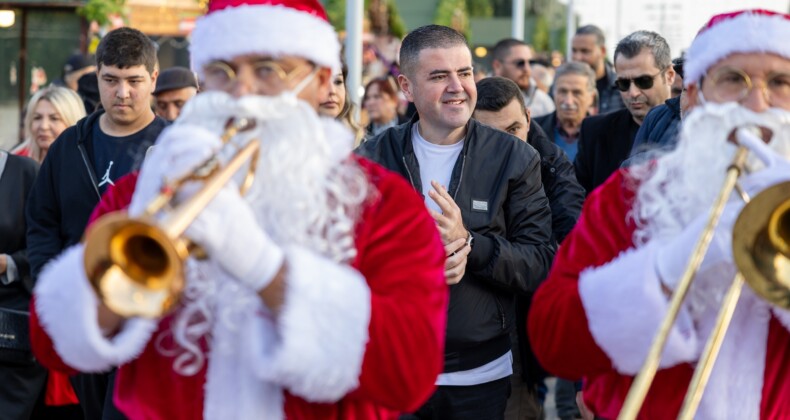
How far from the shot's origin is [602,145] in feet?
23.5

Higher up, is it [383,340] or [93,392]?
[383,340]

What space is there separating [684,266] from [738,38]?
0.63 metres

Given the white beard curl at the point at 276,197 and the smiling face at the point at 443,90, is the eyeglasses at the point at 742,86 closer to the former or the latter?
the white beard curl at the point at 276,197

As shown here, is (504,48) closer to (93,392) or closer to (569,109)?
(569,109)

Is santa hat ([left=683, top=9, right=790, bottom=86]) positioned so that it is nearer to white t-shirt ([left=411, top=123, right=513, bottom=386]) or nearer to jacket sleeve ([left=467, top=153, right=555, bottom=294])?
jacket sleeve ([left=467, top=153, right=555, bottom=294])

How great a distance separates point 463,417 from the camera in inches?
194

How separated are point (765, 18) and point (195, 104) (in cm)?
145

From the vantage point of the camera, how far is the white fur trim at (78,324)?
2.92m

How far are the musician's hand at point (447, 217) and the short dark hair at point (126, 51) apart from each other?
229 cm

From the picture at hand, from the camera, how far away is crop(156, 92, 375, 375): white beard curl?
9.82 ft

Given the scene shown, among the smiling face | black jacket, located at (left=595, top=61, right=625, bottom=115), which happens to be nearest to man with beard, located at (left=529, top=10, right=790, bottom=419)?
the smiling face

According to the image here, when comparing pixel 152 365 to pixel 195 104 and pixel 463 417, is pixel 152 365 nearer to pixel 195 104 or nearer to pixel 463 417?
pixel 195 104

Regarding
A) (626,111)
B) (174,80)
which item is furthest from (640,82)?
(174,80)

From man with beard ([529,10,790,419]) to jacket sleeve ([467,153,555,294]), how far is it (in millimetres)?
1587
